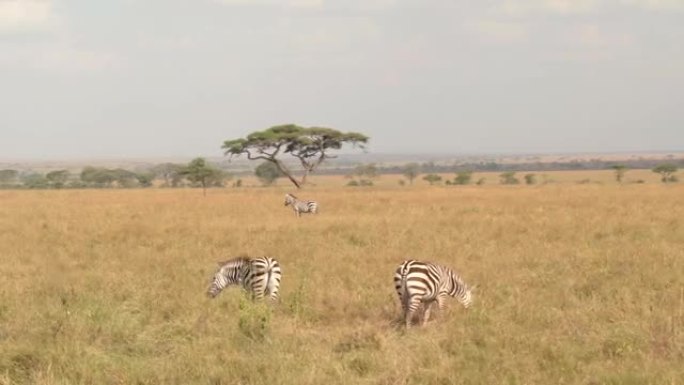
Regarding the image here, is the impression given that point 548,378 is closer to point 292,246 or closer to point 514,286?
point 514,286

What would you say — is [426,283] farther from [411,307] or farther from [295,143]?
[295,143]

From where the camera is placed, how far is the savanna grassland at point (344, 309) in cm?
575

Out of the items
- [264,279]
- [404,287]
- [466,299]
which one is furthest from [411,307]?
[264,279]

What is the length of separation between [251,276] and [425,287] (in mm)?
2383

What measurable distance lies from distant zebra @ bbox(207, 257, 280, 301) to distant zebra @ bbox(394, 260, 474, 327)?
65.0 inches

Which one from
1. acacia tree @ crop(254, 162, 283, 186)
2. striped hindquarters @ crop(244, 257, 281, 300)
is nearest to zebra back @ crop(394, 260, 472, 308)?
striped hindquarters @ crop(244, 257, 281, 300)

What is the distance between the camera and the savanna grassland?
575cm

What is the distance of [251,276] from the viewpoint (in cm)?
868

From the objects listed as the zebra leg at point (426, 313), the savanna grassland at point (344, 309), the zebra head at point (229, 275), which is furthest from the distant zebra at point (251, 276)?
the zebra leg at point (426, 313)

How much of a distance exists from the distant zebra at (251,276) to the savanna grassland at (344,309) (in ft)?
0.62

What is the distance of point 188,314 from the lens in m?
7.83

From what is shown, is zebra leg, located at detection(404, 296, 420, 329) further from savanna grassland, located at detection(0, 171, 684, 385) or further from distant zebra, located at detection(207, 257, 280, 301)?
distant zebra, located at detection(207, 257, 280, 301)

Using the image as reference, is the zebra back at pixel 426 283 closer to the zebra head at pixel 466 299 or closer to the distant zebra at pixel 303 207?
the zebra head at pixel 466 299

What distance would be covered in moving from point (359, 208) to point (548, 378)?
62.3 ft
